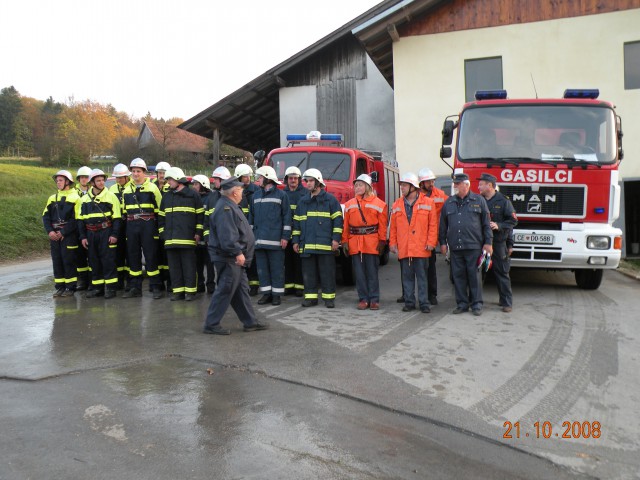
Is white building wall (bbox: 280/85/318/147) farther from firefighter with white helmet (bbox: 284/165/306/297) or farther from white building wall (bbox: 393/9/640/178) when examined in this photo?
firefighter with white helmet (bbox: 284/165/306/297)

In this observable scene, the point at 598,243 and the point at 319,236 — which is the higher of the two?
the point at 319,236

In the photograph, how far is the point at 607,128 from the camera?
8078 millimetres

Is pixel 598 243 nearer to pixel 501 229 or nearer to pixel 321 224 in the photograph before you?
pixel 501 229

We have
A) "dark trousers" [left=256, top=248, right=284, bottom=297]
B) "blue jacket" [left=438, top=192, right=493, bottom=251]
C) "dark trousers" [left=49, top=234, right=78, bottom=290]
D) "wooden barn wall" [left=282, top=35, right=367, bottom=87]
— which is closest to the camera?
"blue jacket" [left=438, top=192, right=493, bottom=251]

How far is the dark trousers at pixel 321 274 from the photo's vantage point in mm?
7738

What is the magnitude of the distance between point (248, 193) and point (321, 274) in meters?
1.87

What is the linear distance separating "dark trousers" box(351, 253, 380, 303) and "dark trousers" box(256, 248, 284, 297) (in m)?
1.14

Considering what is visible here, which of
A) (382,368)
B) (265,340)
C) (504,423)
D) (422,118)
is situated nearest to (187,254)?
(265,340)

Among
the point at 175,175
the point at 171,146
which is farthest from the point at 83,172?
the point at 171,146

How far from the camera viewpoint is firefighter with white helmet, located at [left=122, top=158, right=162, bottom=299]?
8.49 m

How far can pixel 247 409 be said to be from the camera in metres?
4.16

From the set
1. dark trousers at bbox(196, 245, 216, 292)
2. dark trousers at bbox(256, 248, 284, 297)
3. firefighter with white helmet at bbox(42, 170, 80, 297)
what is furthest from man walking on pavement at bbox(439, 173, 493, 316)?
firefighter with white helmet at bbox(42, 170, 80, 297)

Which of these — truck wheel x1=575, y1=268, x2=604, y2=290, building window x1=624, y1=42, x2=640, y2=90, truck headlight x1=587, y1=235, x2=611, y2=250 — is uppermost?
building window x1=624, y1=42, x2=640, y2=90

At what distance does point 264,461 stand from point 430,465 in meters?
1.02
